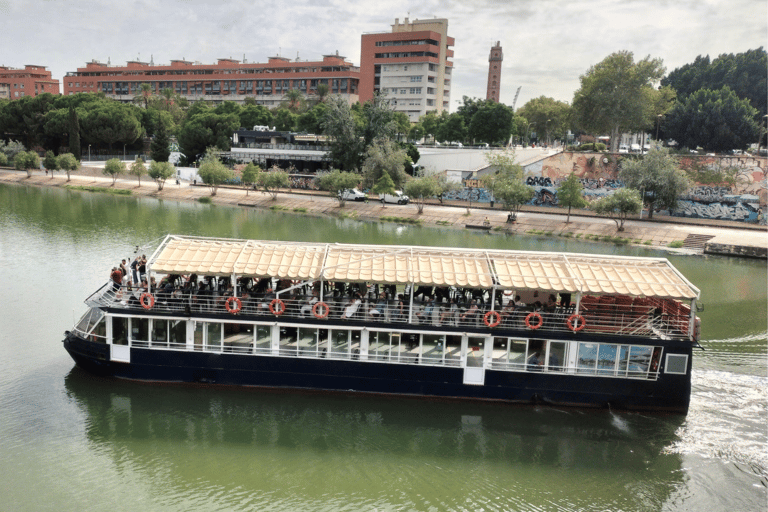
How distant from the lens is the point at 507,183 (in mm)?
58250

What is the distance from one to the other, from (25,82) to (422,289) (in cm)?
16445

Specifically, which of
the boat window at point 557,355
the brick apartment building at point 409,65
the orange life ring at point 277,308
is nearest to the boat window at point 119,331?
Answer: the orange life ring at point 277,308

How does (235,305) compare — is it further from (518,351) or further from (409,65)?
(409,65)

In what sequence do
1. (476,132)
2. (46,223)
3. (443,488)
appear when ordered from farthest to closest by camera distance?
(476,132) → (46,223) → (443,488)

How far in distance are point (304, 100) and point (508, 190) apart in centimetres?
7600

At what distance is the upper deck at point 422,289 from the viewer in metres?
18.4

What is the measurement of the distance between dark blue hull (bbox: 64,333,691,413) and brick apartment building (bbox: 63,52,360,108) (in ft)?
373

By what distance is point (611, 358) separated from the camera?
60.5ft

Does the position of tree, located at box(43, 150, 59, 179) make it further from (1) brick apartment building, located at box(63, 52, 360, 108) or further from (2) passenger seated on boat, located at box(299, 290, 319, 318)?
(2) passenger seated on boat, located at box(299, 290, 319, 318)

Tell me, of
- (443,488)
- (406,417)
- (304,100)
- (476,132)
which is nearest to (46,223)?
(406,417)

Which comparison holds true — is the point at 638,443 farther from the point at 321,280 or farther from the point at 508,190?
the point at 508,190

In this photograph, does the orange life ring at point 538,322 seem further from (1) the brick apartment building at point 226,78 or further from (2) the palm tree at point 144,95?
(2) the palm tree at point 144,95

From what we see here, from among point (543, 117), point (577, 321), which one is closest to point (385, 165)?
point (577, 321)

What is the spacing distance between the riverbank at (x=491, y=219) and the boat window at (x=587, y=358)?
112 feet
